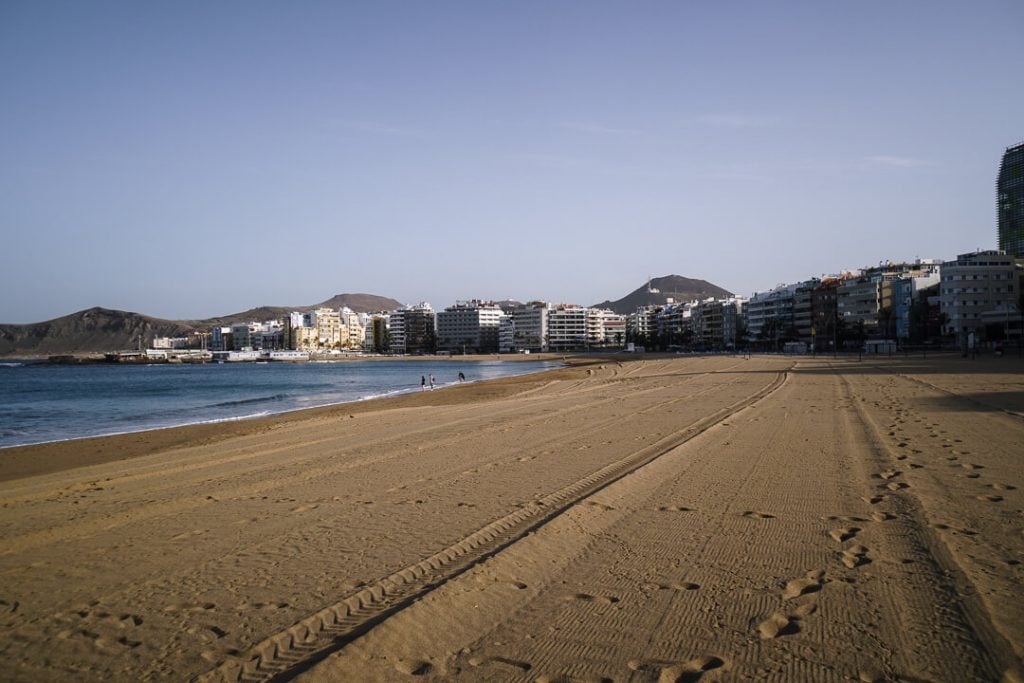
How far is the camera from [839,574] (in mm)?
4512

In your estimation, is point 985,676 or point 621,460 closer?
point 985,676

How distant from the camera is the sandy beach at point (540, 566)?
3471 millimetres

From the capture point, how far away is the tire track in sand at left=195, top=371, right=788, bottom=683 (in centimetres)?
347

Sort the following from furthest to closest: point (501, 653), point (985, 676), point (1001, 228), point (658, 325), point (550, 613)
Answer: point (658, 325) < point (1001, 228) < point (550, 613) < point (501, 653) < point (985, 676)

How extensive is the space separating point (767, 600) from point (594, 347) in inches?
7238

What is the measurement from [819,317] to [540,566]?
127255 millimetres

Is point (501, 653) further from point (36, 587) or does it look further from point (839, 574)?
point (36, 587)

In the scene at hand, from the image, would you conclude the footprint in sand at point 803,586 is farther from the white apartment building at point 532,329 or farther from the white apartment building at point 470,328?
the white apartment building at point 470,328

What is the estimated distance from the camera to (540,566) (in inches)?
191

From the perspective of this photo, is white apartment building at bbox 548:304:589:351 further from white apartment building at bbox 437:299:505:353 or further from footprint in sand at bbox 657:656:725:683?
footprint in sand at bbox 657:656:725:683

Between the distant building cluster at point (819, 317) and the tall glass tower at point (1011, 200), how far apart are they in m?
0.20

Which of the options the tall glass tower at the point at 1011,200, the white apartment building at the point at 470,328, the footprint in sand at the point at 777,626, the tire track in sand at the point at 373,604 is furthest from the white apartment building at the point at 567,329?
the footprint in sand at the point at 777,626

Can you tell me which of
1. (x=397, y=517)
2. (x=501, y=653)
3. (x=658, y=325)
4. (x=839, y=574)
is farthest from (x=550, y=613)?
(x=658, y=325)

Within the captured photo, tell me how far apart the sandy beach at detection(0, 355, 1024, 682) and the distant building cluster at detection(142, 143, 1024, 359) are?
56492 mm
